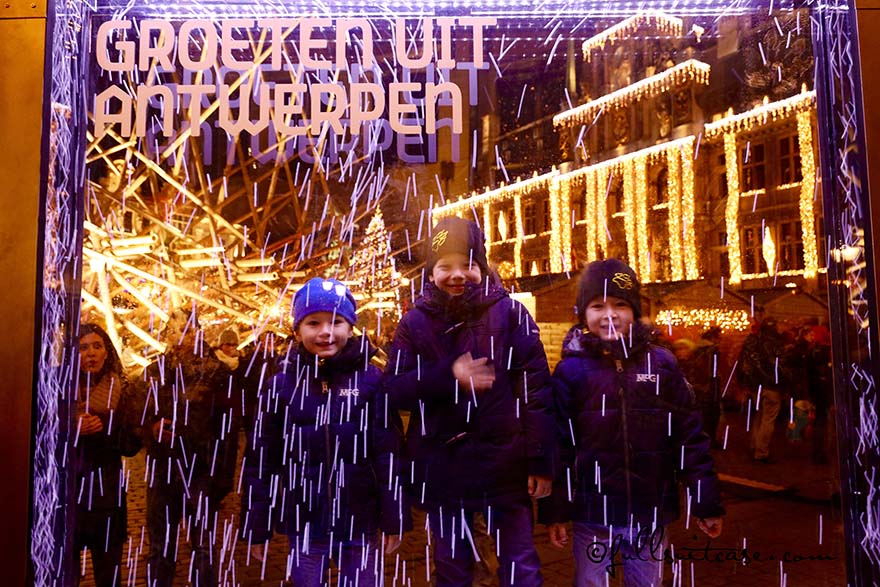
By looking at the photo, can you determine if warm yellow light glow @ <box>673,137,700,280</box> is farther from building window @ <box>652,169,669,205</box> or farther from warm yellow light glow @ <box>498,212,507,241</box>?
warm yellow light glow @ <box>498,212,507,241</box>

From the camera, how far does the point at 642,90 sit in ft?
9.83

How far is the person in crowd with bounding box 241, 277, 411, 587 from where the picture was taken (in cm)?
282

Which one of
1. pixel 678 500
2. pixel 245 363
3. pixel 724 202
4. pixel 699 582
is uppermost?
pixel 724 202

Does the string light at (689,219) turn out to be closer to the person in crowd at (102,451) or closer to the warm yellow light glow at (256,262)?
the warm yellow light glow at (256,262)

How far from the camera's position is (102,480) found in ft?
9.47

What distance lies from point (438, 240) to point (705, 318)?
1.17 m

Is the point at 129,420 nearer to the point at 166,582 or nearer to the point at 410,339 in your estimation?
the point at 166,582

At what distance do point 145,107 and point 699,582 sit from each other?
2.99m

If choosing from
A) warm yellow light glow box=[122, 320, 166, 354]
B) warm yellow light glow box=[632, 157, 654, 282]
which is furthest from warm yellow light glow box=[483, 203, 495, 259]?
warm yellow light glow box=[122, 320, 166, 354]

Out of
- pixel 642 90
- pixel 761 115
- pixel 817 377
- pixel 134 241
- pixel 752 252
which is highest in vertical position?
pixel 642 90

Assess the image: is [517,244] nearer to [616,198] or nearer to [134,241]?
[616,198]

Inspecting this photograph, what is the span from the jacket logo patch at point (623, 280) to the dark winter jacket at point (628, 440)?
189mm

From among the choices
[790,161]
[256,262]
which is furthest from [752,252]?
[256,262]

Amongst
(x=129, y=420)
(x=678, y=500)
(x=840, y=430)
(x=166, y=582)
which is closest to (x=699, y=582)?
(x=678, y=500)
